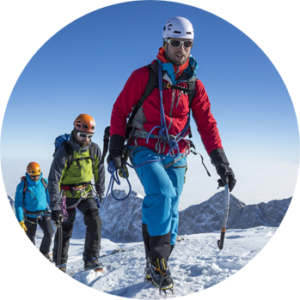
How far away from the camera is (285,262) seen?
14.1ft

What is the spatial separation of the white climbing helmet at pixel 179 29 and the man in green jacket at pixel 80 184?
320 cm

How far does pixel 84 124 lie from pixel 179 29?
11.1 feet

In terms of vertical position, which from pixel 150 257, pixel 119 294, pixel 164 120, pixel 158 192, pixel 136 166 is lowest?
pixel 119 294

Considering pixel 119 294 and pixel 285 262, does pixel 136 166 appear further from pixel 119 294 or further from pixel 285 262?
pixel 285 262

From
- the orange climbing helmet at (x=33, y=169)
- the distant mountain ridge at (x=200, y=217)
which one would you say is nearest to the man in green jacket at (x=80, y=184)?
the orange climbing helmet at (x=33, y=169)

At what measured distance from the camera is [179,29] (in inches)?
156

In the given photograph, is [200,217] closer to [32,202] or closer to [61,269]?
[32,202]

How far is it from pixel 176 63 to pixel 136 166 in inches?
63.8

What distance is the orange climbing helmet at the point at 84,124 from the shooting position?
6.40m

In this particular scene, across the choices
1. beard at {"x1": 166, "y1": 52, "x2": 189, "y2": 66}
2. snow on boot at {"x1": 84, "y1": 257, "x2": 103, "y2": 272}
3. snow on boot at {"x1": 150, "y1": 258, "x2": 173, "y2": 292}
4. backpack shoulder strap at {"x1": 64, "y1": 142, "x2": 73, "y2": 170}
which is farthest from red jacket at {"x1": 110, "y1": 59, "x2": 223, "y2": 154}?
snow on boot at {"x1": 84, "y1": 257, "x2": 103, "y2": 272}

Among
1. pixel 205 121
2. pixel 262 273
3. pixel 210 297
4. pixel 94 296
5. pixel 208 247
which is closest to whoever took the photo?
pixel 210 297

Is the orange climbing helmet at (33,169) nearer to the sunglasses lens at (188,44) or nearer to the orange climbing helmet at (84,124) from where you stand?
the orange climbing helmet at (84,124)

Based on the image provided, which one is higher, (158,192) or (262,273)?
(158,192)

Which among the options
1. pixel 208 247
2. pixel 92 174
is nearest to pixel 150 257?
pixel 208 247
